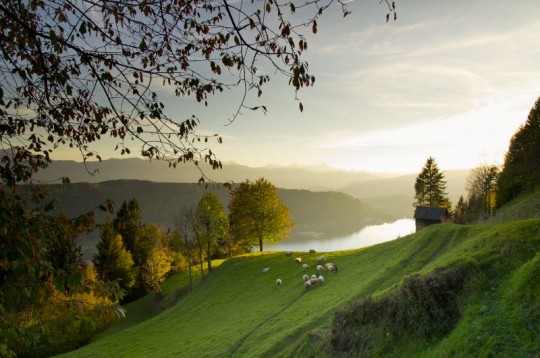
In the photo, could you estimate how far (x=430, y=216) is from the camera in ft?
176

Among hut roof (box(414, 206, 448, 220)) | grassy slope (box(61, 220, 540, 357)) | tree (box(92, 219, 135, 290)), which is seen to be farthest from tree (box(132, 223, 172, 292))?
hut roof (box(414, 206, 448, 220))

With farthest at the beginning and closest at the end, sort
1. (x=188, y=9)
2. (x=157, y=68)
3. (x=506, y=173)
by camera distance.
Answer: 1. (x=506, y=173)
2. (x=157, y=68)
3. (x=188, y=9)

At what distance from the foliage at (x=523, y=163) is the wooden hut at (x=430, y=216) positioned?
1995 cm

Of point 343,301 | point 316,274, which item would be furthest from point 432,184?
point 343,301

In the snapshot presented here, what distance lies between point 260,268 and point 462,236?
2624 centimetres

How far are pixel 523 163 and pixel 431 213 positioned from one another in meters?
23.4

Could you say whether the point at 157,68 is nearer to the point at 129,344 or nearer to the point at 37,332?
the point at 37,332

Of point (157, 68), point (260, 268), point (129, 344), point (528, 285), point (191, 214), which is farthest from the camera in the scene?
point (191, 214)

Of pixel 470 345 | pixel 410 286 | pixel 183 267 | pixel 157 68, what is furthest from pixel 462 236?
pixel 183 267

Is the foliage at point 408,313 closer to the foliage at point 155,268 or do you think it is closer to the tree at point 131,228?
the foliage at point 155,268

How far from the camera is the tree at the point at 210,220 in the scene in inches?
2163

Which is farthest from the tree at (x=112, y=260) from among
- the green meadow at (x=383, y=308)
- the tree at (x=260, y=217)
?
the tree at (x=260, y=217)

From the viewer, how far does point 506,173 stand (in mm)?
67938

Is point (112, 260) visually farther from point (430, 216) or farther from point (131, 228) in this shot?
point (430, 216)
